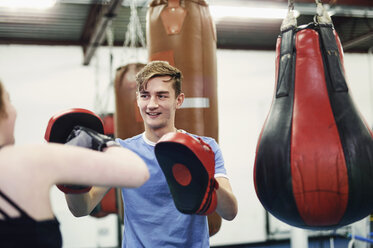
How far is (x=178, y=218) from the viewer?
67.6 inches

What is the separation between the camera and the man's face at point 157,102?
5.77 ft

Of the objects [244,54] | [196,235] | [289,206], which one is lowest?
[196,235]

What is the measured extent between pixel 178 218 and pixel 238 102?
226 inches

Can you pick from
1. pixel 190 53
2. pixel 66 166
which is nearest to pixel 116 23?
pixel 190 53

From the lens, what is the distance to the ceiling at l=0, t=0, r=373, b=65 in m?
4.96

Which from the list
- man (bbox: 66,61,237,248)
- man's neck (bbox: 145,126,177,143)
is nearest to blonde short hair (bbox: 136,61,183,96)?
man (bbox: 66,61,237,248)

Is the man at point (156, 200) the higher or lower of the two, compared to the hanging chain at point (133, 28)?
lower

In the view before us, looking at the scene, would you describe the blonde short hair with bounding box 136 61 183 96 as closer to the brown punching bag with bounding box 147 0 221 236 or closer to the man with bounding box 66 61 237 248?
the man with bounding box 66 61 237 248

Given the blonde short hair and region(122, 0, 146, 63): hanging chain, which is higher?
region(122, 0, 146, 63): hanging chain

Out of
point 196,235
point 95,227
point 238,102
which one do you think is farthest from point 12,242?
point 238,102

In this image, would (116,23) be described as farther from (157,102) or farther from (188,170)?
(188,170)

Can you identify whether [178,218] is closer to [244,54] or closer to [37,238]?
[37,238]

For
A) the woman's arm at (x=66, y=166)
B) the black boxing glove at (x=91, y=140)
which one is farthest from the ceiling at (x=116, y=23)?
the woman's arm at (x=66, y=166)

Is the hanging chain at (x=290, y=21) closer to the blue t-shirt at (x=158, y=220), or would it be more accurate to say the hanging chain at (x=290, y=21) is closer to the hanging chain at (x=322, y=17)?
the hanging chain at (x=322, y=17)
